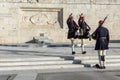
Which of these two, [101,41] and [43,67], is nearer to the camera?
[101,41]

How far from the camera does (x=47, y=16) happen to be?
21141mm

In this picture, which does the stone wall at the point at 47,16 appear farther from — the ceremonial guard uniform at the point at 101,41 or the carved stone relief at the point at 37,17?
the ceremonial guard uniform at the point at 101,41

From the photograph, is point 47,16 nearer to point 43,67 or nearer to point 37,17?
point 37,17

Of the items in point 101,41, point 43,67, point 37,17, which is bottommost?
point 43,67

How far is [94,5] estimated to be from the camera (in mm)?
21500

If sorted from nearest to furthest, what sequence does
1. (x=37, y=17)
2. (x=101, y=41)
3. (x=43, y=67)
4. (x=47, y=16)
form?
1. (x=101, y=41)
2. (x=43, y=67)
3. (x=37, y=17)
4. (x=47, y=16)

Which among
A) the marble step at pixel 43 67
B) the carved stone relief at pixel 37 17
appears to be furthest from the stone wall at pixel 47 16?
the marble step at pixel 43 67

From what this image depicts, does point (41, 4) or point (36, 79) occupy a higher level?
point (41, 4)

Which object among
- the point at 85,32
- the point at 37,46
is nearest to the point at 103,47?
the point at 85,32

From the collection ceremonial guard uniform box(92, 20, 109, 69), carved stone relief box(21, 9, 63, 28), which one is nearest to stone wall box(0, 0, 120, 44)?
carved stone relief box(21, 9, 63, 28)

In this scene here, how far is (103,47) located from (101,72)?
0.99m

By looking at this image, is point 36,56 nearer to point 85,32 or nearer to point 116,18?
point 85,32

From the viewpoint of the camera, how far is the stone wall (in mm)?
20625

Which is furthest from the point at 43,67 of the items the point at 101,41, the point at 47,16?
the point at 47,16
